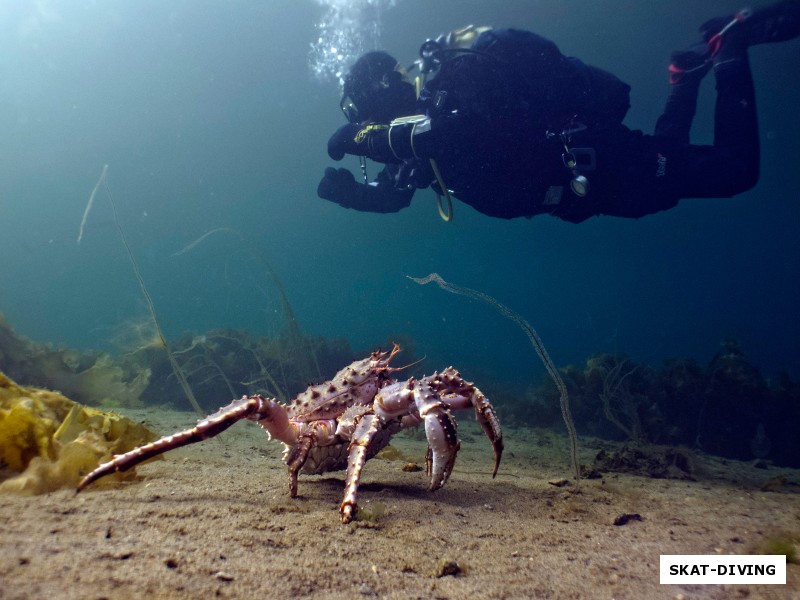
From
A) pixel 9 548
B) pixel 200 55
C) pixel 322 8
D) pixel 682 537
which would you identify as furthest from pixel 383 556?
pixel 200 55

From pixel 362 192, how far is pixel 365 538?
595 centimetres

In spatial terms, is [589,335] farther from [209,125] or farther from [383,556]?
[383,556]

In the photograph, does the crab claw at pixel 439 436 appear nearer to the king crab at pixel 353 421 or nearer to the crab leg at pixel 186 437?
the king crab at pixel 353 421

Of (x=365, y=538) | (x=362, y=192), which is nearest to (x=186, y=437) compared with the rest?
(x=365, y=538)

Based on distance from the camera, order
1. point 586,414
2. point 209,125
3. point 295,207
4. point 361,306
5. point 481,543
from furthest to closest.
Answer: point 361,306 → point 295,207 → point 209,125 → point 586,414 → point 481,543

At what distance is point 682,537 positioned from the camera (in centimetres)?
232

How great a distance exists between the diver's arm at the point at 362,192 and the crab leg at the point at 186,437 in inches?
196

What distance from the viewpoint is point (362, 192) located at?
7.17m

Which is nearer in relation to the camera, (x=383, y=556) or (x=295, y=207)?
(x=383, y=556)

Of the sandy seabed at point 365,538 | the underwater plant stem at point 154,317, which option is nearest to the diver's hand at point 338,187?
the underwater plant stem at point 154,317

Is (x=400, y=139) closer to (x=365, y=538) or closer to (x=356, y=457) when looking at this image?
(x=356, y=457)

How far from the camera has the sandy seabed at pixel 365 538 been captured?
1.46 m

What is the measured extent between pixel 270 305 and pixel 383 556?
8618 millimetres

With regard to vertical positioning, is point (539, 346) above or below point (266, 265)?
below
